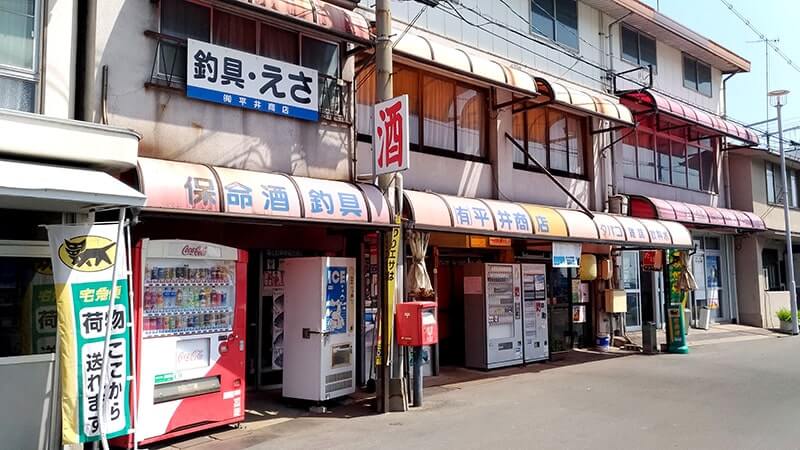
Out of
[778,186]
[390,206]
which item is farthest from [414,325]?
[778,186]

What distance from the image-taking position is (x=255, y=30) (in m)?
9.17

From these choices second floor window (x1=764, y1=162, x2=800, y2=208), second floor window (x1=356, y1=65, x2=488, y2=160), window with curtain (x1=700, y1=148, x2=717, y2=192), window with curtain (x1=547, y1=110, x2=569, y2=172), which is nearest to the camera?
second floor window (x1=356, y1=65, x2=488, y2=160)

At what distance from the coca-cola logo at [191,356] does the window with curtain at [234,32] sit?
4367 mm

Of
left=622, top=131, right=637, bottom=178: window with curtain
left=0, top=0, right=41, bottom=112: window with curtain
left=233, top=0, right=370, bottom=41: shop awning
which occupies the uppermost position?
left=233, top=0, right=370, bottom=41: shop awning

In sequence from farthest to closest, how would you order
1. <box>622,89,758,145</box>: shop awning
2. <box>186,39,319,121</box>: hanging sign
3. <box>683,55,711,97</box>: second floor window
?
<box>683,55,711,97</box>: second floor window
<box>622,89,758,145</box>: shop awning
<box>186,39,319,121</box>: hanging sign

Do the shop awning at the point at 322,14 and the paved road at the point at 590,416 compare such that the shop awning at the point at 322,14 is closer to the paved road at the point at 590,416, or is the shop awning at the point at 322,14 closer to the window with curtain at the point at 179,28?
the window with curtain at the point at 179,28

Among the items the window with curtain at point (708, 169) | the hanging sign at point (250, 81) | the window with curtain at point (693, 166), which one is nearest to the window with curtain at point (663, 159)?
the window with curtain at point (693, 166)

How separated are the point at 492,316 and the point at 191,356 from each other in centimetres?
698

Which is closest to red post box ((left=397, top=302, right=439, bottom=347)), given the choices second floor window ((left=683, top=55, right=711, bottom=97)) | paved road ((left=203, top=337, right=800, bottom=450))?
paved road ((left=203, top=337, right=800, bottom=450))

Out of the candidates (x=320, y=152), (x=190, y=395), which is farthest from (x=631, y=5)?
(x=190, y=395)

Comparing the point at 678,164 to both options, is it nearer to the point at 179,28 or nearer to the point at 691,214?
the point at 691,214

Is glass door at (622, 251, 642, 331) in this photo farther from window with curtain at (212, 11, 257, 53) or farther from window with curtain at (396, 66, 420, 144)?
window with curtain at (212, 11, 257, 53)

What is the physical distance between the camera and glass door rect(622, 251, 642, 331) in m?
19.2

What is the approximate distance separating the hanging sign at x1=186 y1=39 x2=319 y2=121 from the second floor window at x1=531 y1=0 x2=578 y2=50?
26.9 ft
